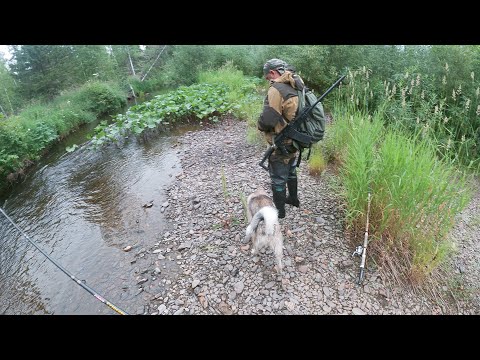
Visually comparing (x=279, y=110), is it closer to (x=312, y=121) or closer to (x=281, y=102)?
(x=281, y=102)

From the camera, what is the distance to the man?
3.21m

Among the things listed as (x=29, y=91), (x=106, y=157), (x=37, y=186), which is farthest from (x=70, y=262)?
(x=29, y=91)

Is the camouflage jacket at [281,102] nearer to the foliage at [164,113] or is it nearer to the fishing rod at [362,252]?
the fishing rod at [362,252]

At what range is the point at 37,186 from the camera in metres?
7.11

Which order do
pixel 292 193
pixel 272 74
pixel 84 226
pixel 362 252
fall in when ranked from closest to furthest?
pixel 362 252
pixel 272 74
pixel 292 193
pixel 84 226

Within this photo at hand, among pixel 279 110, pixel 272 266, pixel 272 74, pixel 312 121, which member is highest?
pixel 272 74

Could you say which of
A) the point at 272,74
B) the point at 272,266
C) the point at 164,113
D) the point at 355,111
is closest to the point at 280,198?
the point at 272,266

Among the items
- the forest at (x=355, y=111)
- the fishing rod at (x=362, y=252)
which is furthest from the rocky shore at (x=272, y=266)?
the forest at (x=355, y=111)

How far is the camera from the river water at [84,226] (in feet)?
12.3

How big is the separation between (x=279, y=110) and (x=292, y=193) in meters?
1.45

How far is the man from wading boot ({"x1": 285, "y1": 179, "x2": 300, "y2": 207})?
0.94 ft

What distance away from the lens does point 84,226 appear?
205 inches

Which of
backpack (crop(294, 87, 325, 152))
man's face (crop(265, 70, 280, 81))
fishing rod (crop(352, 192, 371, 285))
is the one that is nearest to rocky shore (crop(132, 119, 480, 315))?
fishing rod (crop(352, 192, 371, 285))

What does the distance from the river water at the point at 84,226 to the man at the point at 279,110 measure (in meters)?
2.44
